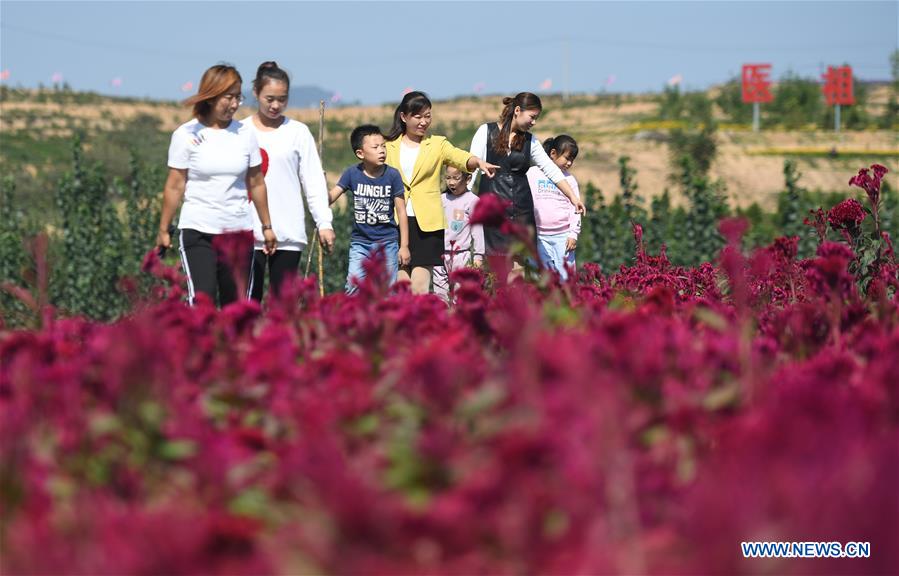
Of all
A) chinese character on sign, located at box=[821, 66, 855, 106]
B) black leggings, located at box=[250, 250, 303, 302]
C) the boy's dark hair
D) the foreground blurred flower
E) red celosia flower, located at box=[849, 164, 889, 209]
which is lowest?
black leggings, located at box=[250, 250, 303, 302]

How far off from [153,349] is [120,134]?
167 feet

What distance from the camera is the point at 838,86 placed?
61250 mm

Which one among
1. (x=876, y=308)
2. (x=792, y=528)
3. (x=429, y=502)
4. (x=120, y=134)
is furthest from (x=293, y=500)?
(x=120, y=134)

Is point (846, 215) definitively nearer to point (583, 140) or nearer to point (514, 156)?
point (514, 156)

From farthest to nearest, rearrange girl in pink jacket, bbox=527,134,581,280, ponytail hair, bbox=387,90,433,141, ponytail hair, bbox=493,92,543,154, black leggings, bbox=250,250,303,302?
girl in pink jacket, bbox=527,134,581,280 → ponytail hair, bbox=493,92,543,154 → ponytail hair, bbox=387,90,433,141 → black leggings, bbox=250,250,303,302

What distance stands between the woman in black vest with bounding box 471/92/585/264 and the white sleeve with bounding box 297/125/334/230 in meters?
1.40

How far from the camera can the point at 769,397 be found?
1570 mm

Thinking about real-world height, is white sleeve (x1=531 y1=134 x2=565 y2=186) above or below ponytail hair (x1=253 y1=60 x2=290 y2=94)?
below

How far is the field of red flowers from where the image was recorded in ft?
3.81

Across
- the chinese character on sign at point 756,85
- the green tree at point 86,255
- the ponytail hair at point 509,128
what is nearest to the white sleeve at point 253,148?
the ponytail hair at point 509,128

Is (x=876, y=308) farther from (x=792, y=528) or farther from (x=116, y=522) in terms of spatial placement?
(x=116, y=522)

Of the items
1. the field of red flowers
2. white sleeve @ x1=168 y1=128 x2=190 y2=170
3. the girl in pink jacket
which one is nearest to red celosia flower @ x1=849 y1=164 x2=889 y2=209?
the field of red flowers

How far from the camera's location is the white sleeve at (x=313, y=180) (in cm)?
518

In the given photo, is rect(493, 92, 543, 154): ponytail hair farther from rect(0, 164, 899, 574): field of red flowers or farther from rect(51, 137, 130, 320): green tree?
rect(51, 137, 130, 320): green tree
